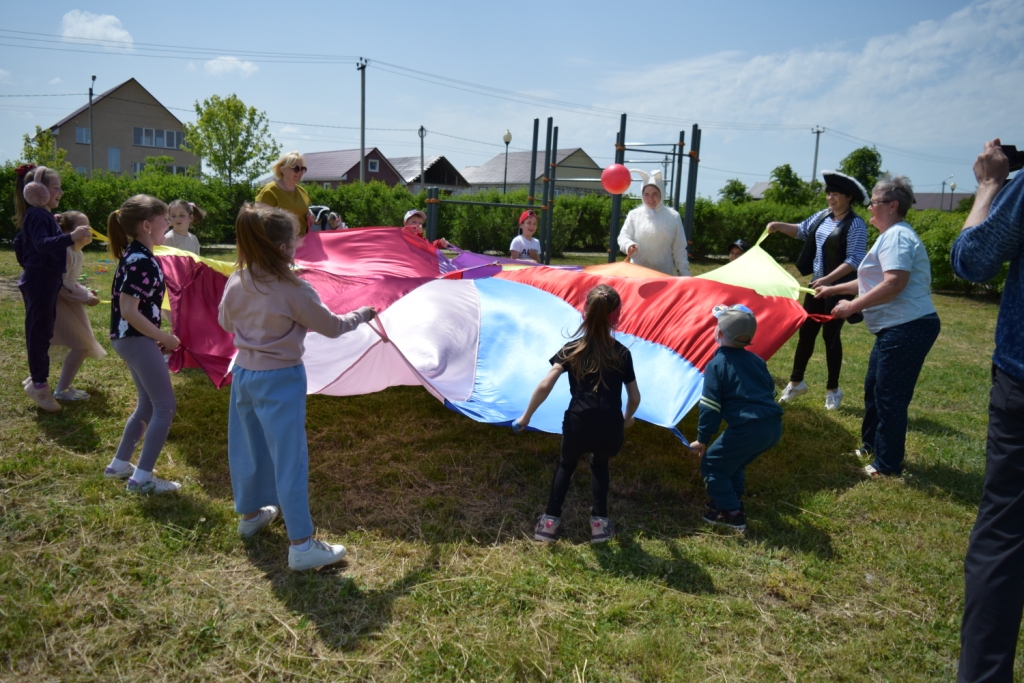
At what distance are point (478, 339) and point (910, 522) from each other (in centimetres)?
252

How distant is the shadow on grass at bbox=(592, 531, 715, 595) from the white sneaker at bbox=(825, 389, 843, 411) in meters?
2.79

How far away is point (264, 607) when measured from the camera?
2.60 meters

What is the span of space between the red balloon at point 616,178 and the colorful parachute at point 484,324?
1.94 m

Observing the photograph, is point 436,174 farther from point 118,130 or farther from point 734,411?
point 734,411

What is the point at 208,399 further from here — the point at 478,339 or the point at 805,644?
the point at 805,644

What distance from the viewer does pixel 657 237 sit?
5.54 m

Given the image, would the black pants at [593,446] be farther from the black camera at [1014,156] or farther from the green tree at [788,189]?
the green tree at [788,189]

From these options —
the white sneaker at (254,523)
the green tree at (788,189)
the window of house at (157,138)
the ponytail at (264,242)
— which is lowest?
the white sneaker at (254,523)

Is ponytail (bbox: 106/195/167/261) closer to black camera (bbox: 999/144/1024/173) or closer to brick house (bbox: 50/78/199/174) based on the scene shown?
black camera (bbox: 999/144/1024/173)

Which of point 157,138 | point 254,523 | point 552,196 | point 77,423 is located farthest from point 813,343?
point 157,138

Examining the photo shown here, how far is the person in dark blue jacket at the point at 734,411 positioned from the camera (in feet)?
10.6

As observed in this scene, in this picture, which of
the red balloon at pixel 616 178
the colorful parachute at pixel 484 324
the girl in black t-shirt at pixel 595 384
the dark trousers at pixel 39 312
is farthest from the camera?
the red balloon at pixel 616 178

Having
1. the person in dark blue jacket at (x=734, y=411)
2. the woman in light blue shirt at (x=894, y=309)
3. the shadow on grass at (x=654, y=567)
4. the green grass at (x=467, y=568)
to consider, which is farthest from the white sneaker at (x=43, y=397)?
the woman in light blue shirt at (x=894, y=309)

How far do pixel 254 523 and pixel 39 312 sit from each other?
2.33 m
